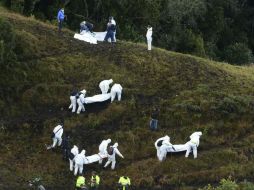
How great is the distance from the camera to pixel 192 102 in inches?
1609

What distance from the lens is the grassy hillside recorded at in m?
35.2

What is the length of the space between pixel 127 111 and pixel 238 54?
29495mm

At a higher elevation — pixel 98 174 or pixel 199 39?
pixel 199 39

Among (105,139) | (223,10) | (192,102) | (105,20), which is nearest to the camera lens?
(105,139)

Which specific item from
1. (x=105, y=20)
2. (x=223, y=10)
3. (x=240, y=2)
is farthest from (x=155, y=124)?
(x=240, y=2)

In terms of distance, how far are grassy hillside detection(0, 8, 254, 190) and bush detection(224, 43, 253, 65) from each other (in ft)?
61.5

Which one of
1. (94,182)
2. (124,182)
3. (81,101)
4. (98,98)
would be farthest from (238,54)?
(94,182)

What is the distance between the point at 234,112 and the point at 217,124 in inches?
66.5

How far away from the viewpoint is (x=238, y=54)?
66.8 metres

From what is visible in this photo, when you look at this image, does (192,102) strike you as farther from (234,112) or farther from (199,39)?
(199,39)

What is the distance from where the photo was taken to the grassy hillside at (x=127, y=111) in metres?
35.2

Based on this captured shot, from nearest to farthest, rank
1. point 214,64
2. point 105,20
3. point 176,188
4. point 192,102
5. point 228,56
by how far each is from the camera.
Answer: point 176,188
point 192,102
point 214,64
point 105,20
point 228,56

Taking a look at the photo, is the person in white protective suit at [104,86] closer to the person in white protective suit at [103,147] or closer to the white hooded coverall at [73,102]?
the white hooded coverall at [73,102]

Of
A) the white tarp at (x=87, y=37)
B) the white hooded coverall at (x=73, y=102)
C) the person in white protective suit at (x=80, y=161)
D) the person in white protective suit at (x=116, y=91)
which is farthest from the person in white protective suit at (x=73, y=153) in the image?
the white tarp at (x=87, y=37)
